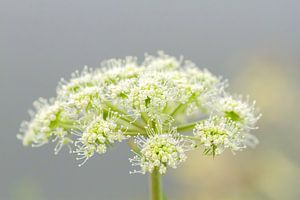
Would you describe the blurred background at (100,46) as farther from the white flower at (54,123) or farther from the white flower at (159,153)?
the white flower at (159,153)

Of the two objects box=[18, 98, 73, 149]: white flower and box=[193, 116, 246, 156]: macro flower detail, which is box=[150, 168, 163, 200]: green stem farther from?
box=[18, 98, 73, 149]: white flower

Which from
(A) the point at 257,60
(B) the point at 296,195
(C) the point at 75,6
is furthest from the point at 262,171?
(C) the point at 75,6

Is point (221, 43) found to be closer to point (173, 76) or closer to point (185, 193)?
point (185, 193)

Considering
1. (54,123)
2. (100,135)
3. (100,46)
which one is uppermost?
(100,46)

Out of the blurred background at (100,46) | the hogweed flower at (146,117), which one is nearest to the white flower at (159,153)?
the hogweed flower at (146,117)

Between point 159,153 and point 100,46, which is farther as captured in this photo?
point 100,46

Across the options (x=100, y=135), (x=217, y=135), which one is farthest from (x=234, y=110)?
(x=100, y=135)

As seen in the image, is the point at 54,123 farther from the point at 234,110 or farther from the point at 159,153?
the point at 234,110

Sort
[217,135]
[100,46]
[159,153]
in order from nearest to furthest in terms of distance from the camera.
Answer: [159,153]
[217,135]
[100,46]

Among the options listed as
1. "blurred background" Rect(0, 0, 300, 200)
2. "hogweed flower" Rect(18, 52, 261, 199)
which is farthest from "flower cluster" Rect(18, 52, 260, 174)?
"blurred background" Rect(0, 0, 300, 200)
